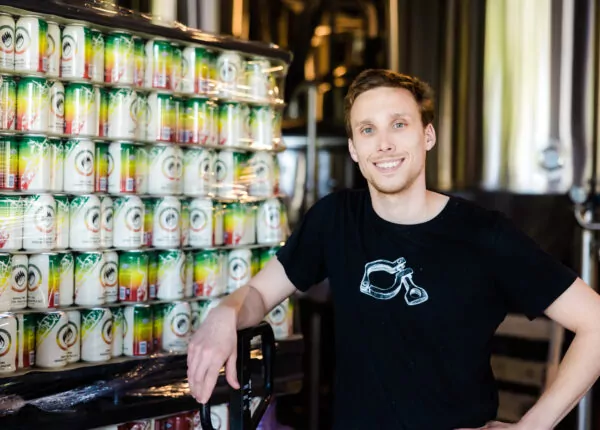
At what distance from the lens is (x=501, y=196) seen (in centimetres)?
365

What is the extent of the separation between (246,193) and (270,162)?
0.16 metres

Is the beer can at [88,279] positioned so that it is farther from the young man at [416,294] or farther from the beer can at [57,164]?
the young man at [416,294]

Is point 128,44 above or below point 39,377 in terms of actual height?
above

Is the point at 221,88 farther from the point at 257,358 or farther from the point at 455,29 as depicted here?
the point at 455,29

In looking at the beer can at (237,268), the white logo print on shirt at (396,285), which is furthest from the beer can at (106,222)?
the white logo print on shirt at (396,285)

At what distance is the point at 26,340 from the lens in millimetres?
2293

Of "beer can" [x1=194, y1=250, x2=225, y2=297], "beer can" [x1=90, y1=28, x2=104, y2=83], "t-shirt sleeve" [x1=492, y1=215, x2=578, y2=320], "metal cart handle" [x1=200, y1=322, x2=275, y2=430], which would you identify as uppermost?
"beer can" [x1=90, y1=28, x2=104, y2=83]

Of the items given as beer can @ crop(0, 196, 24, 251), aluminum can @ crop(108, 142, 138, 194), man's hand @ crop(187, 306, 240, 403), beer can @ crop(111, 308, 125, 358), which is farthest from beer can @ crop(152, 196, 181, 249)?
man's hand @ crop(187, 306, 240, 403)

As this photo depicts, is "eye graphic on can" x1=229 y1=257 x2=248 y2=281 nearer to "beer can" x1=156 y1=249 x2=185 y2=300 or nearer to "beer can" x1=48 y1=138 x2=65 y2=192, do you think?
"beer can" x1=156 y1=249 x2=185 y2=300

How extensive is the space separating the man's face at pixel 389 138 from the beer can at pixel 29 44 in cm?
94

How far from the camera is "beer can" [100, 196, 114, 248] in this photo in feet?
8.01

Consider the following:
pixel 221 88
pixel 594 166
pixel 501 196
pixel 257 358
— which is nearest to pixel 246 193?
pixel 221 88

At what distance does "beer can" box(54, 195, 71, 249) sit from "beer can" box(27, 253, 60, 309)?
2.2 inches

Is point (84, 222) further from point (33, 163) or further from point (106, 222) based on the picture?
point (33, 163)
